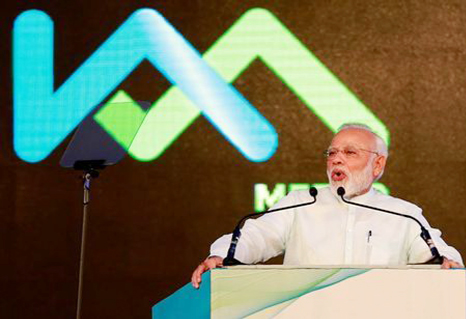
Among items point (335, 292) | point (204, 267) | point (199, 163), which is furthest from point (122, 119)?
point (335, 292)

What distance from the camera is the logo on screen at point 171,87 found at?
4840 mm

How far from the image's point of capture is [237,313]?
2.29 meters

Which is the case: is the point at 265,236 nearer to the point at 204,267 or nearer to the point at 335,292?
the point at 204,267

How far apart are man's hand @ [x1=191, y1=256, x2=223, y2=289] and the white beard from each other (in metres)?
0.82

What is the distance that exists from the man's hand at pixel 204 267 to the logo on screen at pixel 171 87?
1921 millimetres

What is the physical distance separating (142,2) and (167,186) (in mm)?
1035

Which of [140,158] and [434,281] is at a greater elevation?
[140,158]

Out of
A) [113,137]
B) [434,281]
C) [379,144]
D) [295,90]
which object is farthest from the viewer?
[295,90]

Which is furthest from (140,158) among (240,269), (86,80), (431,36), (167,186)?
(240,269)

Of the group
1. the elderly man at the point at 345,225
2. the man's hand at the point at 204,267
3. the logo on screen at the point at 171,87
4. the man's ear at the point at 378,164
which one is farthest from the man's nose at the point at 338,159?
the logo on screen at the point at 171,87

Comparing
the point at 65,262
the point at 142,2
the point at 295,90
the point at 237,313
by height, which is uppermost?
the point at 142,2

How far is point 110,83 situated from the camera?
503 centimetres

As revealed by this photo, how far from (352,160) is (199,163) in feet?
5.12

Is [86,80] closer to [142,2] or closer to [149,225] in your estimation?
[142,2]
